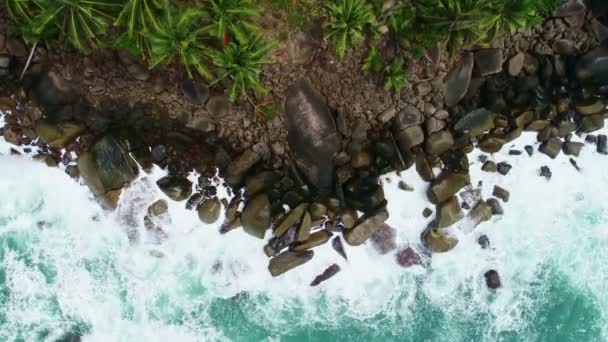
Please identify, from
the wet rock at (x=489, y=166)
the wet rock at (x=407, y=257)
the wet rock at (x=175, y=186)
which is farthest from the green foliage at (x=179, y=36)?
the wet rock at (x=489, y=166)

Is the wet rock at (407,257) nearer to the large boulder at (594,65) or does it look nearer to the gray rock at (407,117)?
the gray rock at (407,117)

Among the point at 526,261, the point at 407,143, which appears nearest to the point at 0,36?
the point at 407,143

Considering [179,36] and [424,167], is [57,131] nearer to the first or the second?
[179,36]

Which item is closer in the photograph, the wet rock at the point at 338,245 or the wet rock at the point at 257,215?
the wet rock at the point at 257,215

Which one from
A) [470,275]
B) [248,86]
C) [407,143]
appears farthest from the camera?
[470,275]

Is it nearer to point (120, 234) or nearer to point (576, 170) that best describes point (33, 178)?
point (120, 234)

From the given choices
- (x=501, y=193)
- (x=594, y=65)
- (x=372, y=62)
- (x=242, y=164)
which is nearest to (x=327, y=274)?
(x=242, y=164)
